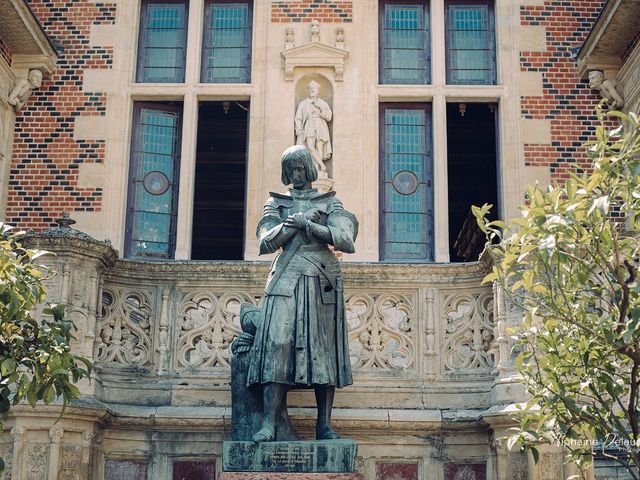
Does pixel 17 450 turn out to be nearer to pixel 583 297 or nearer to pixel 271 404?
pixel 271 404

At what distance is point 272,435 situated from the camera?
8.70 metres

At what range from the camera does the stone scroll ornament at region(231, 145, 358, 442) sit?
29.1 ft

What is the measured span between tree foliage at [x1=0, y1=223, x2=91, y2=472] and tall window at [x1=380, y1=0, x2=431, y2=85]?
6.13 meters

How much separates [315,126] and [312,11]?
146 centimetres

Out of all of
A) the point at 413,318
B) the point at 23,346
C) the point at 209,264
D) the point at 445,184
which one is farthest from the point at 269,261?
the point at 23,346

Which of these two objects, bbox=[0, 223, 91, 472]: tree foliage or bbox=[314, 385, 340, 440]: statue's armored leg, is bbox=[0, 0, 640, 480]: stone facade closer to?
bbox=[314, 385, 340, 440]: statue's armored leg

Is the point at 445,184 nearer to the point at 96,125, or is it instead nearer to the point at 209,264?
the point at 209,264

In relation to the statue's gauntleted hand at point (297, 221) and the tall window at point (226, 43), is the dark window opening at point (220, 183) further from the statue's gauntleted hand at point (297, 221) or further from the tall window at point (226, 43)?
the statue's gauntleted hand at point (297, 221)

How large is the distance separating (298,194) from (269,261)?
1744 mm

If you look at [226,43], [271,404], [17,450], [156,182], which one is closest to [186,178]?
[156,182]

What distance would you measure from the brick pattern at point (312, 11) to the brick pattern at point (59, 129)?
6.10 feet

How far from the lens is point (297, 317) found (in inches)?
352

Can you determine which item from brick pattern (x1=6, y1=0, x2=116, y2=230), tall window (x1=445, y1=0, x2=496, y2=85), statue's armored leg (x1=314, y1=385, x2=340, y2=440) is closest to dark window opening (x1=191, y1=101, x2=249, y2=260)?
brick pattern (x1=6, y1=0, x2=116, y2=230)

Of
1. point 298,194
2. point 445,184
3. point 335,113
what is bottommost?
point 298,194
